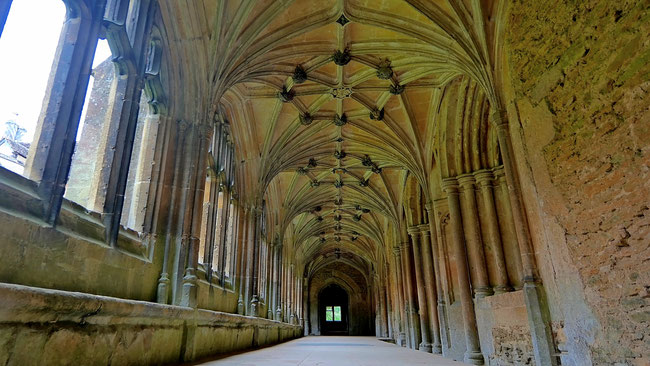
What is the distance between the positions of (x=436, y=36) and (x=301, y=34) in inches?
107

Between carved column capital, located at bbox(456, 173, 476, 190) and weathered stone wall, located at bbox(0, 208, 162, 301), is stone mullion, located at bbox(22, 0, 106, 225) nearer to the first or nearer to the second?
weathered stone wall, located at bbox(0, 208, 162, 301)

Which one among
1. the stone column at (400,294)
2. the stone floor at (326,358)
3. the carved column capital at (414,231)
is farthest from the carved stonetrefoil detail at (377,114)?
the stone column at (400,294)

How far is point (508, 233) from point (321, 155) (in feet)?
22.0

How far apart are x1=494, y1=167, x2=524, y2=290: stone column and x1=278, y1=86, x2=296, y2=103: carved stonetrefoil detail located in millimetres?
5181

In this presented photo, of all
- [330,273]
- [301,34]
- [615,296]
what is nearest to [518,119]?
A: [615,296]

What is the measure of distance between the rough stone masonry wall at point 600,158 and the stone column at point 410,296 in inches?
366

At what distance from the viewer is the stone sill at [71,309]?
7.15ft

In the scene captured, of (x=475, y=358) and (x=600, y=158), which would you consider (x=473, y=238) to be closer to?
(x=475, y=358)

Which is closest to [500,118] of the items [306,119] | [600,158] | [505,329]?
A: [600,158]

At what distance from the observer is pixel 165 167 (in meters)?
5.71

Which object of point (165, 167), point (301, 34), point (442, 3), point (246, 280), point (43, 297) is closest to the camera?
point (43, 297)

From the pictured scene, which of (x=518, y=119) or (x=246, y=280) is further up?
(x=518, y=119)

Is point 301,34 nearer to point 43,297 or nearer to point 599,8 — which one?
point 599,8

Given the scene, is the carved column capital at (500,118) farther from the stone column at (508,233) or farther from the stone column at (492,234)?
the stone column at (492,234)
